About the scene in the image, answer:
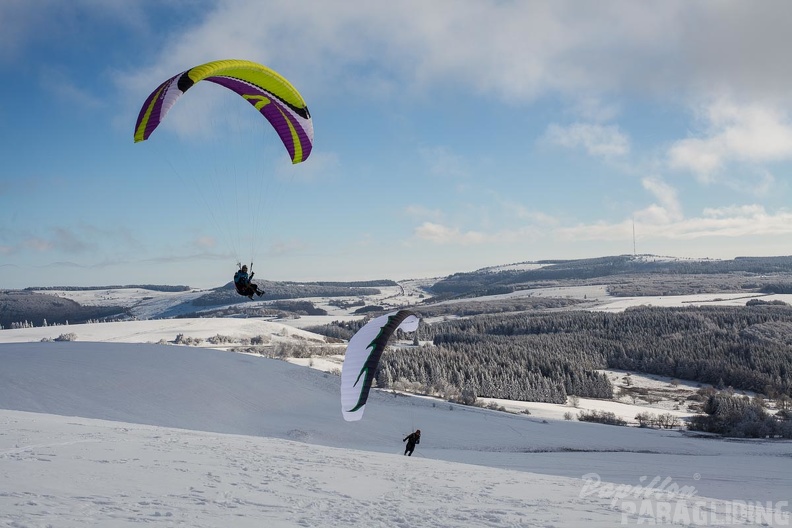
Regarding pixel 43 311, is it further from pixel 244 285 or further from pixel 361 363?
pixel 361 363

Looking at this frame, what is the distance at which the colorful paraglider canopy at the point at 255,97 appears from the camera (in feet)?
45.5

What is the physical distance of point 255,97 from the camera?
16.4m

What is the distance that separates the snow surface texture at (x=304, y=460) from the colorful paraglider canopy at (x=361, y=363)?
1727 mm

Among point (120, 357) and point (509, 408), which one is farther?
point (509, 408)

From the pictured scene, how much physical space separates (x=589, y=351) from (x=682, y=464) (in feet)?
209

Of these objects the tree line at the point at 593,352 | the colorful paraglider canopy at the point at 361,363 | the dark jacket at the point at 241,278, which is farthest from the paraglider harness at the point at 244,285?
the tree line at the point at 593,352

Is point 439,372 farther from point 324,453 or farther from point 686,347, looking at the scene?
point 686,347

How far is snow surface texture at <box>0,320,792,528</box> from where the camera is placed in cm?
928

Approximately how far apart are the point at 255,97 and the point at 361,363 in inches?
338

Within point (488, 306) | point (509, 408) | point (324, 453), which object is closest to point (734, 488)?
point (324, 453)

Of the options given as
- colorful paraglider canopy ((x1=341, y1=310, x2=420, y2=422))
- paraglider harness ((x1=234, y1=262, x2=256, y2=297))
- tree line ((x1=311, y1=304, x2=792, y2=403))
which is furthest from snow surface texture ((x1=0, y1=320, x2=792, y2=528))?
tree line ((x1=311, y1=304, x2=792, y2=403))

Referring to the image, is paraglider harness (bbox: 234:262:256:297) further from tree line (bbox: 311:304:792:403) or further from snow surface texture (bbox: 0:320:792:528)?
tree line (bbox: 311:304:792:403)

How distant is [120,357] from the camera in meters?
36.2

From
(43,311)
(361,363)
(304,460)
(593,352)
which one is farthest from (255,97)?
(43,311)
